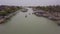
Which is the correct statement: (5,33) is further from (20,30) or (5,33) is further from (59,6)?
(59,6)

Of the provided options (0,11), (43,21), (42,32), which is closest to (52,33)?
(42,32)

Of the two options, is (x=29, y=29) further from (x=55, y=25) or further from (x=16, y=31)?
(x=55, y=25)

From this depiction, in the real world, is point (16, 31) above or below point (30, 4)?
below

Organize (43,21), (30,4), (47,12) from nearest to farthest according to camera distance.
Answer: (30,4) → (47,12) → (43,21)

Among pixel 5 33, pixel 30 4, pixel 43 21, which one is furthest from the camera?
pixel 43 21

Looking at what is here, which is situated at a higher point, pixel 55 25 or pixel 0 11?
pixel 0 11

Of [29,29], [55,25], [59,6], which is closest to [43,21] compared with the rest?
[55,25]

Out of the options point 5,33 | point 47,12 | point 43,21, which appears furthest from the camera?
point 43,21

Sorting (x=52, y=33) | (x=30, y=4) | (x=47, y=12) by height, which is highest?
(x=30, y=4)

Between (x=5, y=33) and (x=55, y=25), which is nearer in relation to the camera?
(x=5, y=33)
